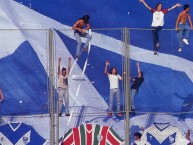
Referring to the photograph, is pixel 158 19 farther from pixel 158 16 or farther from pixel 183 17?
pixel 183 17

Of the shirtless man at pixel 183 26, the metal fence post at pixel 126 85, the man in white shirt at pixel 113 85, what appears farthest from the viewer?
the shirtless man at pixel 183 26

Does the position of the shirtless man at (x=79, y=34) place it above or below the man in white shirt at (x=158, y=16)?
below

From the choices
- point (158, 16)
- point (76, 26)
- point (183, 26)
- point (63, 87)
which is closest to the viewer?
point (63, 87)

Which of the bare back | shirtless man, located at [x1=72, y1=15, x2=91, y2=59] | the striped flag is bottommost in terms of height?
the striped flag

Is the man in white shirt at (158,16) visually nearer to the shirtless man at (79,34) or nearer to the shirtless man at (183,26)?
the shirtless man at (183,26)

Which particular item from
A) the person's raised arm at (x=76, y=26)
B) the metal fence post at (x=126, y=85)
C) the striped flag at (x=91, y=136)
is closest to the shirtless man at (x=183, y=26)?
the metal fence post at (x=126, y=85)

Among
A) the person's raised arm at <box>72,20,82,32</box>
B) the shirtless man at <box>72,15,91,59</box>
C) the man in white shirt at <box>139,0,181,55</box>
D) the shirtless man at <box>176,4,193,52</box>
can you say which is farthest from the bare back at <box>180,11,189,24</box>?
the person's raised arm at <box>72,20,82,32</box>

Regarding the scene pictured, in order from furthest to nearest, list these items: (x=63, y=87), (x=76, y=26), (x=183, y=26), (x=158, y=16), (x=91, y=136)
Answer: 1. (x=158, y=16)
2. (x=183, y=26)
3. (x=76, y=26)
4. (x=91, y=136)
5. (x=63, y=87)

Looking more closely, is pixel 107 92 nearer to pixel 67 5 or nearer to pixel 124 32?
pixel 124 32

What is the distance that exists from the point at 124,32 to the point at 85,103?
8.62ft

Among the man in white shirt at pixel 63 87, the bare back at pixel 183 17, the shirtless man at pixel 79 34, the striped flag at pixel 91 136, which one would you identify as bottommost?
the striped flag at pixel 91 136

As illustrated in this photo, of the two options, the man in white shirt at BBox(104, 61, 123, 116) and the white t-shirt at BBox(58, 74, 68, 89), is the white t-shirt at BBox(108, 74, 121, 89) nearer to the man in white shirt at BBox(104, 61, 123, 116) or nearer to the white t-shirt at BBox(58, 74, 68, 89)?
the man in white shirt at BBox(104, 61, 123, 116)

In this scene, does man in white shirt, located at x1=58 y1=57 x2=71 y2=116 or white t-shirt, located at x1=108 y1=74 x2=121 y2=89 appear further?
white t-shirt, located at x1=108 y1=74 x2=121 y2=89

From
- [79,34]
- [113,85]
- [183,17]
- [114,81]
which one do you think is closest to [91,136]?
[113,85]
